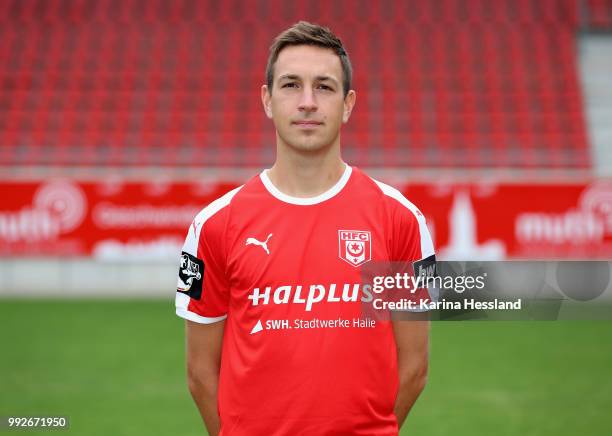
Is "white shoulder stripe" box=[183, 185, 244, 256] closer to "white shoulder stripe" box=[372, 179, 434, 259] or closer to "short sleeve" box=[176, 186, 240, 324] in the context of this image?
"short sleeve" box=[176, 186, 240, 324]

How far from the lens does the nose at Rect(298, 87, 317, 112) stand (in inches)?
77.2

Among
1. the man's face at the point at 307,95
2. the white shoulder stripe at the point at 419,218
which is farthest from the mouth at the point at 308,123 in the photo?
the white shoulder stripe at the point at 419,218

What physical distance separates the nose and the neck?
12 cm

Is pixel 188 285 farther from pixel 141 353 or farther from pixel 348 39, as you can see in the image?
pixel 348 39

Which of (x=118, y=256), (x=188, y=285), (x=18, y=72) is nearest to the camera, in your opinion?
(x=188, y=285)

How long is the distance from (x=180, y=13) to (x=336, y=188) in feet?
46.2

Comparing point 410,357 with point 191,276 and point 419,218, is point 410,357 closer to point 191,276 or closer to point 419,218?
point 419,218

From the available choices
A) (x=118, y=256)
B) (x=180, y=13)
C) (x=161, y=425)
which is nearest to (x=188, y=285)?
(x=161, y=425)

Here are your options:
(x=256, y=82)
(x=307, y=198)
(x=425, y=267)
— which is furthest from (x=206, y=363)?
(x=256, y=82)

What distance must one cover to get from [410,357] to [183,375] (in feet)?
15.4

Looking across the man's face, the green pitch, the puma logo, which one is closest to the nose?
the man's face

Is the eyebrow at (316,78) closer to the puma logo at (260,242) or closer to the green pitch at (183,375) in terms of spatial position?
the puma logo at (260,242)

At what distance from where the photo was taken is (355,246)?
78.1 inches

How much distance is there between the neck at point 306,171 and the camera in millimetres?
2045
